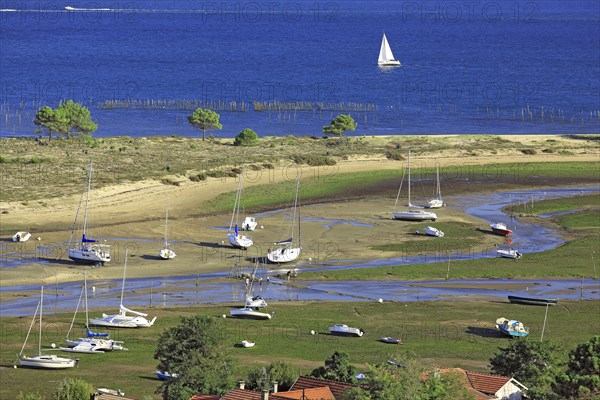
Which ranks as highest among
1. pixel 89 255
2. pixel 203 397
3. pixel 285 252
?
pixel 203 397

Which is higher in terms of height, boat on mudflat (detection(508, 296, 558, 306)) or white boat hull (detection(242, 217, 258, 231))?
white boat hull (detection(242, 217, 258, 231))

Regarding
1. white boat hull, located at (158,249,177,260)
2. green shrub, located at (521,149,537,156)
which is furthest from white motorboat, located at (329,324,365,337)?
green shrub, located at (521,149,537,156)

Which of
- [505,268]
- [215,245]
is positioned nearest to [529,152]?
[505,268]

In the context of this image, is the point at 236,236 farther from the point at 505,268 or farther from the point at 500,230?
the point at 500,230

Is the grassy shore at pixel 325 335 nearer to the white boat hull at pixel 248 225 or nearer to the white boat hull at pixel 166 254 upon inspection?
the white boat hull at pixel 166 254

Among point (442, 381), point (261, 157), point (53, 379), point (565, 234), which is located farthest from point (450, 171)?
point (442, 381)

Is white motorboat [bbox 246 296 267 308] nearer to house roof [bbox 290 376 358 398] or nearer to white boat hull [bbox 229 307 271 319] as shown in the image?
white boat hull [bbox 229 307 271 319]

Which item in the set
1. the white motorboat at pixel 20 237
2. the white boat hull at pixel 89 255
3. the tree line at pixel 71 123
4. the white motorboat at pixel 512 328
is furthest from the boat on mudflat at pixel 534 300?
the tree line at pixel 71 123

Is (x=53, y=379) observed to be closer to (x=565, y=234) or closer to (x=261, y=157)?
(x=565, y=234)
